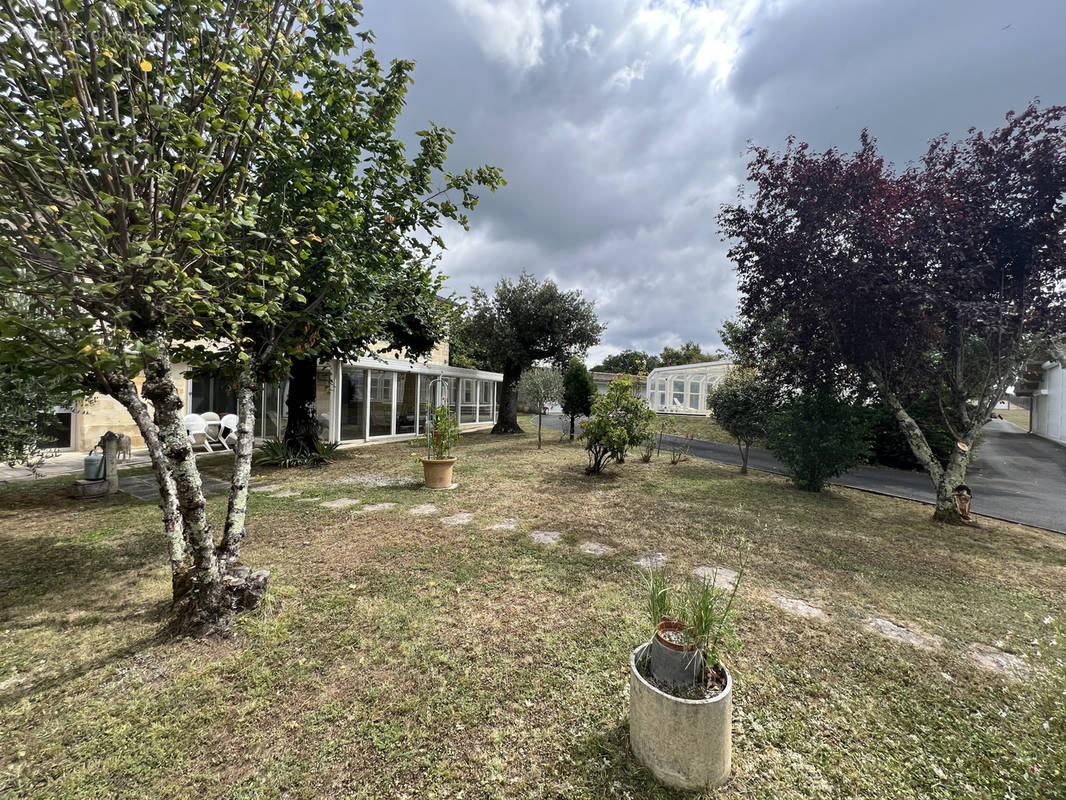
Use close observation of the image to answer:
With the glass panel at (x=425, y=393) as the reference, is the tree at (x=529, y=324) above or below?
above

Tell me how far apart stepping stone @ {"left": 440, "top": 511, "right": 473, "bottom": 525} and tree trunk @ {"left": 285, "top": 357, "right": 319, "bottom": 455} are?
518 cm

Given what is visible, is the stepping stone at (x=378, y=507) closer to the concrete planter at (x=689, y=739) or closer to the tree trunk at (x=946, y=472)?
the concrete planter at (x=689, y=739)

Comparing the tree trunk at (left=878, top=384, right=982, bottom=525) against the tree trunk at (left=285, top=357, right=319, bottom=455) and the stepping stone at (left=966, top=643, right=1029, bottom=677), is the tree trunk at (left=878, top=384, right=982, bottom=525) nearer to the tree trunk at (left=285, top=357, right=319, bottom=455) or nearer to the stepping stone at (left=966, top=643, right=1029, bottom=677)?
the stepping stone at (left=966, top=643, right=1029, bottom=677)

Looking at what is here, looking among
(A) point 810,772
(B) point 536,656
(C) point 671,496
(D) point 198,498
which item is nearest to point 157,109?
(D) point 198,498

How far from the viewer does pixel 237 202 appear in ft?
7.46

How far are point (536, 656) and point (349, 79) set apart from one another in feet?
14.6

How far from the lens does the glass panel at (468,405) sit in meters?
16.9

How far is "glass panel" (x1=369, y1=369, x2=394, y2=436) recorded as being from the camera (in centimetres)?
1240

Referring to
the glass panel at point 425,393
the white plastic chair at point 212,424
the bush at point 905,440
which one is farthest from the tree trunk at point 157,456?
the bush at point 905,440

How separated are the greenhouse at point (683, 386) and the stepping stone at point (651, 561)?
21.5 m

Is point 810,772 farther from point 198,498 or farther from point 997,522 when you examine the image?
point 997,522

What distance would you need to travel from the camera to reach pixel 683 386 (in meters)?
27.7

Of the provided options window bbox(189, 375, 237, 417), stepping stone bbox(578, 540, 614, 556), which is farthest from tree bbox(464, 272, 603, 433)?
stepping stone bbox(578, 540, 614, 556)

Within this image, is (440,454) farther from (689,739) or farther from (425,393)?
(425,393)
